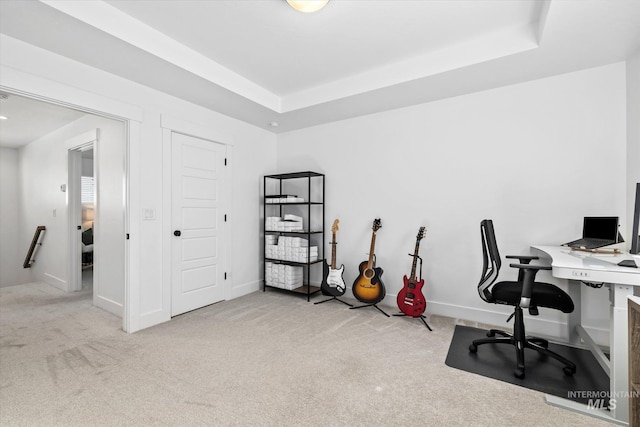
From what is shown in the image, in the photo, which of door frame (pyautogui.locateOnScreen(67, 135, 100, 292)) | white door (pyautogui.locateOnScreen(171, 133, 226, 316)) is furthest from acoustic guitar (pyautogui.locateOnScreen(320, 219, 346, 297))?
door frame (pyautogui.locateOnScreen(67, 135, 100, 292))

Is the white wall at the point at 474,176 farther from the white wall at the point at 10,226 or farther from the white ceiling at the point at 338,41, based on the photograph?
the white wall at the point at 10,226

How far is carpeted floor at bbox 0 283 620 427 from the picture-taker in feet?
5.49

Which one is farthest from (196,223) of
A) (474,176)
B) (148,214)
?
(474,176)

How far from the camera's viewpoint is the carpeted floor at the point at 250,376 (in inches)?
65.9

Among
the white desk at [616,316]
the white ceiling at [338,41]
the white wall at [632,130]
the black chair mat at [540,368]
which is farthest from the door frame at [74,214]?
the white wall at [632,130]

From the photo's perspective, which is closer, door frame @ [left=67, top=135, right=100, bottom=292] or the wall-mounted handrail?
door frame @ [left=67, top=135, right=100, bottom=292]

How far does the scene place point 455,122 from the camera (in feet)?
10.6

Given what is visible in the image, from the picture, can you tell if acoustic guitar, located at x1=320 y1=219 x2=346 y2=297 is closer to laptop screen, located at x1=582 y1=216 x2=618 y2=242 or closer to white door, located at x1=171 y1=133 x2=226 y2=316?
white door, located at x1=171 y1=133 x2=226 y2=316

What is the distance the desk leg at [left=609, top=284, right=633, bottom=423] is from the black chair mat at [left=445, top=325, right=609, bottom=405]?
158 mm

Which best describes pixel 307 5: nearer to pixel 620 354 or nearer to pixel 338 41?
pixel 338 41

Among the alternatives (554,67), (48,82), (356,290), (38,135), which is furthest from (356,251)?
(38,135)

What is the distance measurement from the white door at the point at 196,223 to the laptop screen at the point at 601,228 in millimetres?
3722

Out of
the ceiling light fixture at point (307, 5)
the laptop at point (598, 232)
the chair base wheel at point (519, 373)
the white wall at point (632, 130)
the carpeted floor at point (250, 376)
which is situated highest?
the ceiling light fixture at point (307, 5)

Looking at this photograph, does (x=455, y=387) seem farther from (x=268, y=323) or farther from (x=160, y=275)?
(x=160, y=275)
